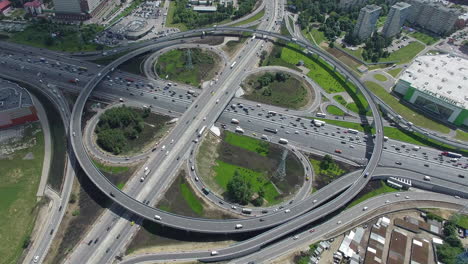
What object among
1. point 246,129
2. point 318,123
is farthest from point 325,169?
point 246,129

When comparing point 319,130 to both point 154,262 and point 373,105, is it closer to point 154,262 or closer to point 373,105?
point 373,105

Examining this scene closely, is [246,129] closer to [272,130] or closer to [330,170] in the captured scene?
[272,130]

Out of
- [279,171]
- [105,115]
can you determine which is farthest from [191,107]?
[279,171]

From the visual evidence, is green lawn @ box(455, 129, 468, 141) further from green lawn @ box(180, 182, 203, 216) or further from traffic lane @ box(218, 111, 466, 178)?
green lawn @ box(180, 182, 203, 216)

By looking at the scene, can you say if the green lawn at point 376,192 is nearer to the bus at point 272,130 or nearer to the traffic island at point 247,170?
the traffic island at point 247,170

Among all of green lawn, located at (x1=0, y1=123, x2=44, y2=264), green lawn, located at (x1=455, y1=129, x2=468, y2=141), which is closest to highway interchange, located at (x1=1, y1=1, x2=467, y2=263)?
green lawn, located at (x1=0, y1=123, x2=44, y2=264)

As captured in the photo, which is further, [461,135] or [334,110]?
[334,110]
